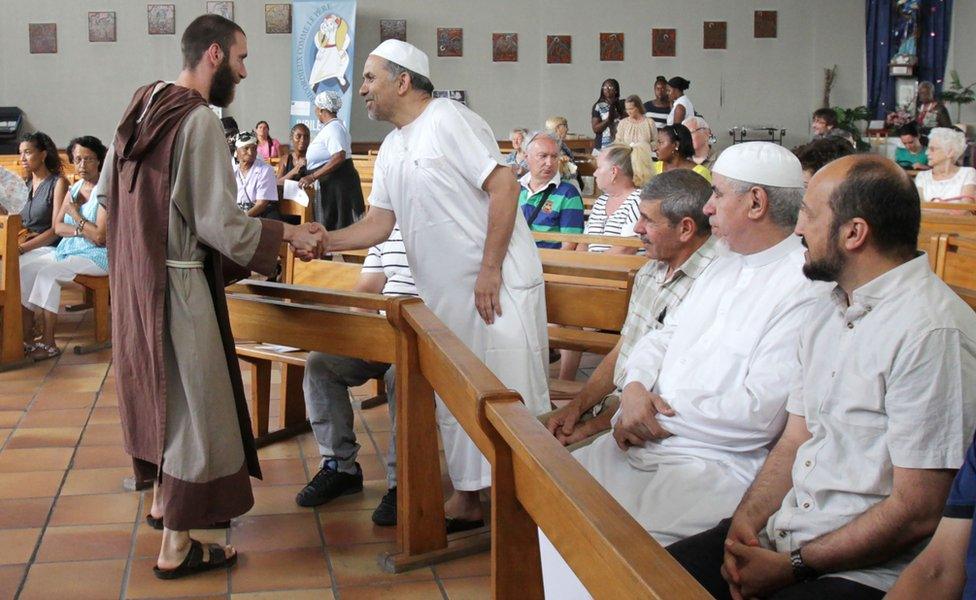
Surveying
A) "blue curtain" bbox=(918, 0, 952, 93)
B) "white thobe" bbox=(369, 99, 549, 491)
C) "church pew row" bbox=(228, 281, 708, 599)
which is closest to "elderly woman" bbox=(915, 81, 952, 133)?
"blue curtain" bbox=(918, 0, 952, 93)

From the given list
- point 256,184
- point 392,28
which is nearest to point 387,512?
point 256,184

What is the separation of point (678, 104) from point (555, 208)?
7570 millimetres

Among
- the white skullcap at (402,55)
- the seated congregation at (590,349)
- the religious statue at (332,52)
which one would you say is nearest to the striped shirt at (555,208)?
the seated congregation at (590,349)

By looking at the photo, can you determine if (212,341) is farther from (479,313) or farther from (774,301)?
(774,301)

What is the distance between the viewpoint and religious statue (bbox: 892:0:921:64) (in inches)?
659

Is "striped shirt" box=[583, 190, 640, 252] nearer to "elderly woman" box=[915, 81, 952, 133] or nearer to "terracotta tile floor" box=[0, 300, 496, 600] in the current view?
"terracotta tile floor" box=[0, 300, 496, 600]

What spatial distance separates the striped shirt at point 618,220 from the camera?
5.55 metres

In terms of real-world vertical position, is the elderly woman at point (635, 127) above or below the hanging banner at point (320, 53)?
below

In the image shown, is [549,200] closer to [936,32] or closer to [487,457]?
[487,457]

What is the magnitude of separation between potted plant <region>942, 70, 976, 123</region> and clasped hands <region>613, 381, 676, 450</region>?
1456cm

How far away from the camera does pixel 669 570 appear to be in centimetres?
132

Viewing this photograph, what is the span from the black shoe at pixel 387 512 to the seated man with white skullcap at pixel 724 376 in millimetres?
1099

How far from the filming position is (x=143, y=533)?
142 inches

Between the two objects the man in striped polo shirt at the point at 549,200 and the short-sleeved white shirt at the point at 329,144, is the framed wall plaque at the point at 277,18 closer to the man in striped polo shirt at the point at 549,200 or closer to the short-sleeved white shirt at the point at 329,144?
the short-sleeved white shirt at the point at 329,144
